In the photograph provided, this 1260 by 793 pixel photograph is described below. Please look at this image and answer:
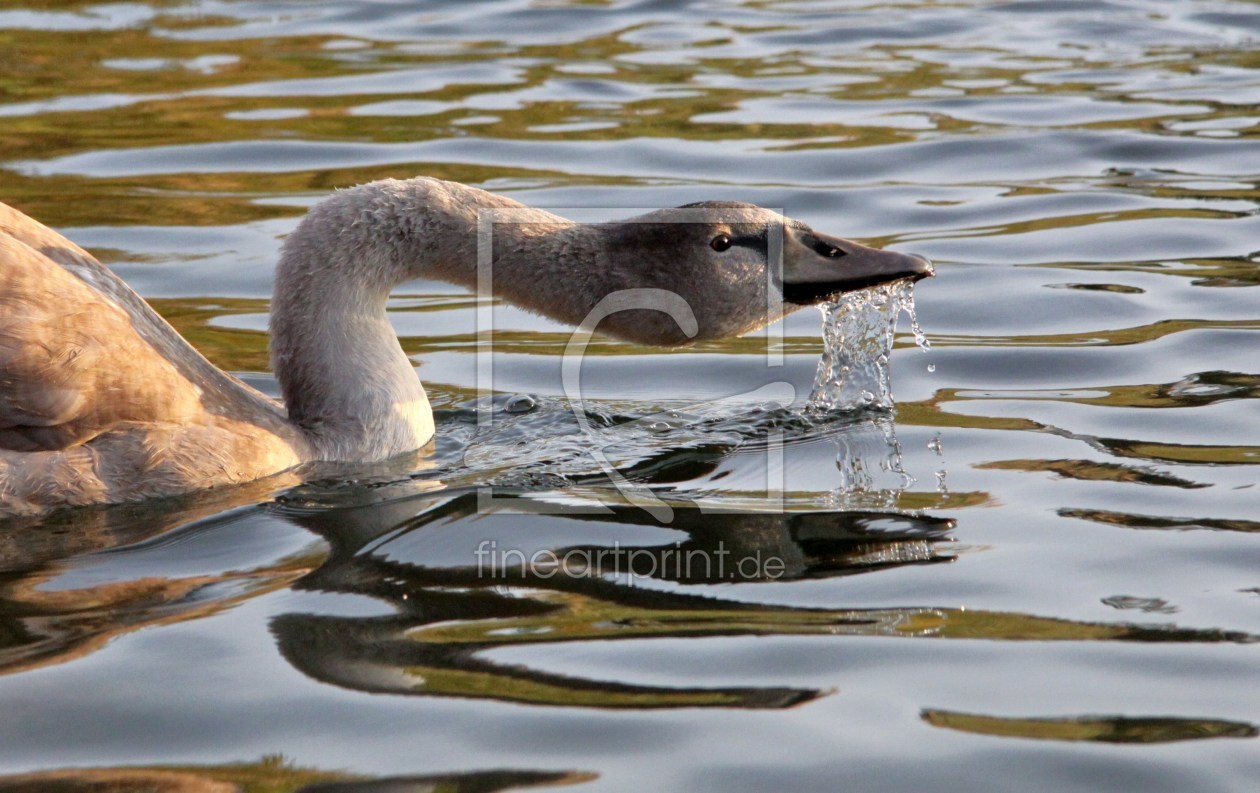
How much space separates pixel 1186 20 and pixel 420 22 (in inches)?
276

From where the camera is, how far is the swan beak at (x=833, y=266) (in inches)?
251

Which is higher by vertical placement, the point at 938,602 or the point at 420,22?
the point at 420,22

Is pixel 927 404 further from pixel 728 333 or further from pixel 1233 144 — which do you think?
pixel 1233 144

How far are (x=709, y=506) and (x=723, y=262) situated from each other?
124cm

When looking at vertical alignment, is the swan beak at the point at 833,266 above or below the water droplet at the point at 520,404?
above

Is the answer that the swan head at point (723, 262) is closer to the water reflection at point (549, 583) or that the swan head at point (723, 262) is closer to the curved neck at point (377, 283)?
the curved neck at point (377, 283)

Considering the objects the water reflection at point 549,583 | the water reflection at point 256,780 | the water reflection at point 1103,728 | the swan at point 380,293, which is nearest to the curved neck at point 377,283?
the swan at point 380,293

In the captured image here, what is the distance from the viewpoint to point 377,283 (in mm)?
6473

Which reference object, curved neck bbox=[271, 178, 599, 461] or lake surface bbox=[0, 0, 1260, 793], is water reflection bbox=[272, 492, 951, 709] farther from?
curved neck bbox=[271, 178, 599, 461]

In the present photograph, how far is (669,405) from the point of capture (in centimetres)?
707

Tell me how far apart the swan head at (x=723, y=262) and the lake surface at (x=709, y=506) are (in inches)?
19.4

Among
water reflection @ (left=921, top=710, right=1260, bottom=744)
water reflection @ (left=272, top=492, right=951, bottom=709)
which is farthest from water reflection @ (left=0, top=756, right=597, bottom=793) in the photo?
water reflection @ (left=921, top=710, right=1260, bottom=744)

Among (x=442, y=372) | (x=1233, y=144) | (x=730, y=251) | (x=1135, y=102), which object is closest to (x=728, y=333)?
(x=730, y=251)

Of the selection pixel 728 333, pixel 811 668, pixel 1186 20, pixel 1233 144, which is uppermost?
pixel 1186 20
